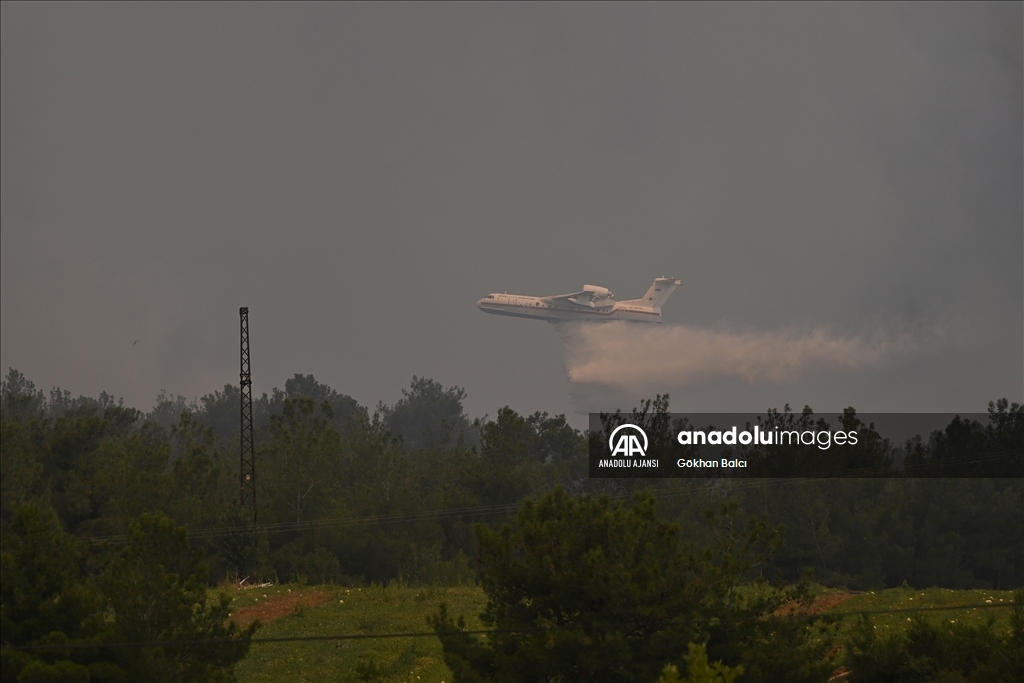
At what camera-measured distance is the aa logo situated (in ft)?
249

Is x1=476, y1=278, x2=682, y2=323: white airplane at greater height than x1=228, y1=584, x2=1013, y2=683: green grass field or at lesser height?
greater

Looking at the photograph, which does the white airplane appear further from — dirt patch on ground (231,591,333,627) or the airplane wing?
dirt patch on ground (231,591,333,627)

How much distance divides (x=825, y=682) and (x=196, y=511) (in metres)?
41.2

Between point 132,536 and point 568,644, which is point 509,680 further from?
point 132,536

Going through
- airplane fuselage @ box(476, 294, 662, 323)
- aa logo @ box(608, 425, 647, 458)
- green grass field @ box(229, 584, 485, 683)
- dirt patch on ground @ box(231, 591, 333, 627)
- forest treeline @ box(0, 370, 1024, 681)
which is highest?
airplane fuselage @ box(476, 294, 662, 323)

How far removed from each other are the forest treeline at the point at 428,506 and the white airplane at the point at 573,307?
30.7 meters

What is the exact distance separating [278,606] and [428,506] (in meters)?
29.0

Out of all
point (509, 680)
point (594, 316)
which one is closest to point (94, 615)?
point (509, 680)

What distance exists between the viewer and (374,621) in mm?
40188

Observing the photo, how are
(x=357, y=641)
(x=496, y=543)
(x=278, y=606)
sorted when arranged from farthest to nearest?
(x=278, y=606) < (x=357, y=641) < (x=496, y=543)

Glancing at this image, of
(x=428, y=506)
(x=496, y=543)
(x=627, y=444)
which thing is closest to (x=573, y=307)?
(x=627, y=444)

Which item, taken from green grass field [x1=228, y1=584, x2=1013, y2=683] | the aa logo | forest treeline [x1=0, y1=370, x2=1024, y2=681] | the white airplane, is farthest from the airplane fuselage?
green grass field [x1=228, y1=584, x2=1013, y2=683]

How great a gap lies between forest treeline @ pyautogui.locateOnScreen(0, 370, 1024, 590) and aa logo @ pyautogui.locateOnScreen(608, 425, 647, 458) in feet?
6.97

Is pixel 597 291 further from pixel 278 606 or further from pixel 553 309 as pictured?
pixel 278 606
